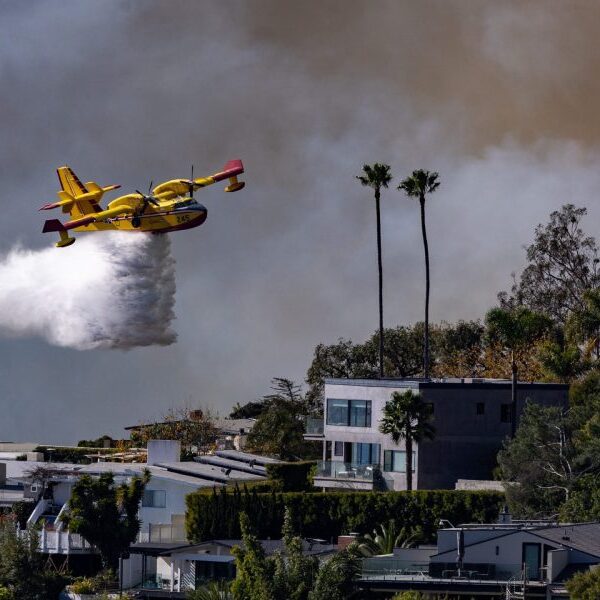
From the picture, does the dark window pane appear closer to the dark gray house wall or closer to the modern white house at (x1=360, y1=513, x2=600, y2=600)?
the dark gray house wall

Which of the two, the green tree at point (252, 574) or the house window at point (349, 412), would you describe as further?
the house window at point (349, 412)

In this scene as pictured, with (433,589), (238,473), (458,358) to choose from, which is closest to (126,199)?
(238,473)

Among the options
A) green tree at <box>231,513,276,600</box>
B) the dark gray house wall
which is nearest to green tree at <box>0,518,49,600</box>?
green tree at <box>231,513,276,600</box>

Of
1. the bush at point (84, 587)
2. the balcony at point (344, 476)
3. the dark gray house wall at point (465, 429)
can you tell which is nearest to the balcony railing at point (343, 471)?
the balcony at point (344, 476)

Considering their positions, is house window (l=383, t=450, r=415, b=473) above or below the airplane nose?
below

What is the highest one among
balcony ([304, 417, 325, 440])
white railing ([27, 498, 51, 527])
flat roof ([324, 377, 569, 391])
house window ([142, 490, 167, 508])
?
flat roof ([324, 377, 569, 391])

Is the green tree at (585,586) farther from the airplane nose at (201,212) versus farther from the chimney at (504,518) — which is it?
the airplane nose at (201,212)

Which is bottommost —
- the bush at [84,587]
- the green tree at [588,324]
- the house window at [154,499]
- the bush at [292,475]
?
the bush at [84,587]
